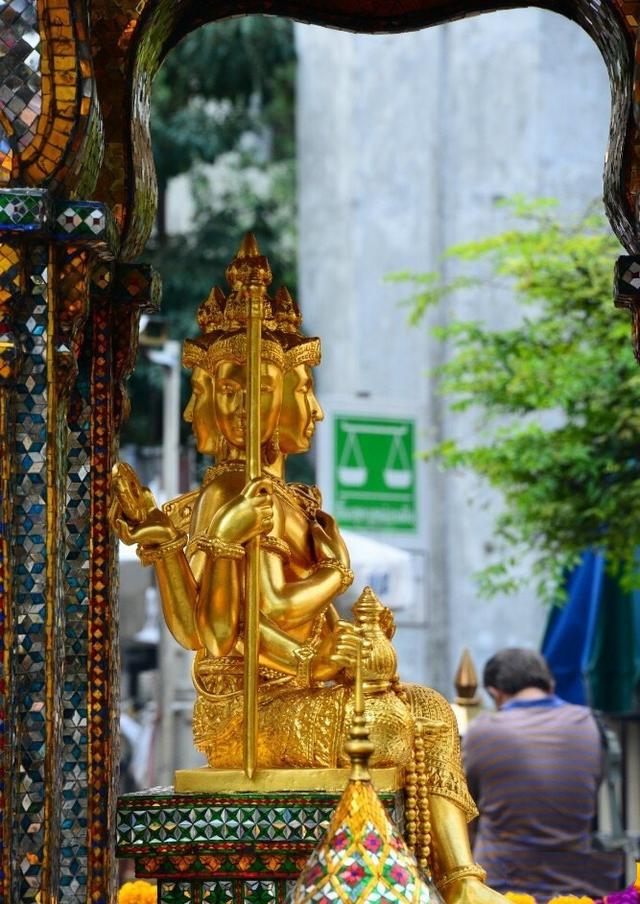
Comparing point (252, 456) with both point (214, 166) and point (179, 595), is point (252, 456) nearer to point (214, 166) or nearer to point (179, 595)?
point (179, 595)

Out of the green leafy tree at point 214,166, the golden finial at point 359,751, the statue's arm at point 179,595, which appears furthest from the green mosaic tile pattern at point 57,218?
the green leafy tree at point 214,166

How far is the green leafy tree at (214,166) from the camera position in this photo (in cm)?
2406

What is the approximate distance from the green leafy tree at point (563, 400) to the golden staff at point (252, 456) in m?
6.47

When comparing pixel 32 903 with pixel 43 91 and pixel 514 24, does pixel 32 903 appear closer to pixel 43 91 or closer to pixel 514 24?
pixel 43 91

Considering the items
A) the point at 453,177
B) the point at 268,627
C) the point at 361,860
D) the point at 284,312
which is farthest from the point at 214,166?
the point at 361,860

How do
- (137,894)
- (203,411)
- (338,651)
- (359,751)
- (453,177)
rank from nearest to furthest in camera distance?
(359,751) < (338,651) < (203,411) < (137,894) < (453,177)

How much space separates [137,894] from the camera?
679 cm

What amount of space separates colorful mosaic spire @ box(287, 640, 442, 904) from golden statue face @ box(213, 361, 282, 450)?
5.76ft

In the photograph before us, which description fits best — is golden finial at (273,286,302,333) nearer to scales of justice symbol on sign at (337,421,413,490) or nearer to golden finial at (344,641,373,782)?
golden finial at (344,641,373,782)

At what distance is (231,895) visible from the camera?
5875 mm

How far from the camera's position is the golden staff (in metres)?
6.03

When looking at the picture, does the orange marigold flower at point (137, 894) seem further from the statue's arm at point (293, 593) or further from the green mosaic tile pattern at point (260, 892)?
the statue's arm at point (293, 593)

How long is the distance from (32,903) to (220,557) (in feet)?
4.26

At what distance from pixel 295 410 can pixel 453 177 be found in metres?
14.1
